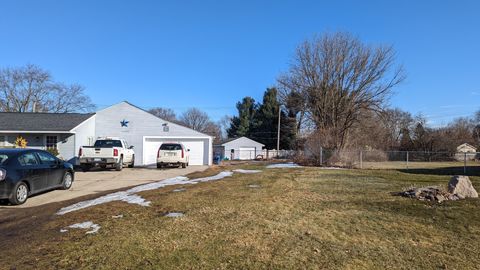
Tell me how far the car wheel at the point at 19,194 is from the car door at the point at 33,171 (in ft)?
0.73

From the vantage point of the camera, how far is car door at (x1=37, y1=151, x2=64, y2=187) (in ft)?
34.8

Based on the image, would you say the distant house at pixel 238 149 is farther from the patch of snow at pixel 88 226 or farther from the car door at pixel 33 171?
the patch of snow at pixel 88 226

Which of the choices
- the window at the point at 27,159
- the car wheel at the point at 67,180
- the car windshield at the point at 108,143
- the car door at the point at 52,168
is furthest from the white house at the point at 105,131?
the window at the point at 27,159

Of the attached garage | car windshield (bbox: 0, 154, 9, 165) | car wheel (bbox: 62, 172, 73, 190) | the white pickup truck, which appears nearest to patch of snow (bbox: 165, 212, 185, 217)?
car windshield (bbox: 0, 154, 9, 165)

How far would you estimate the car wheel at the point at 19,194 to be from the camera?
8.82 metres

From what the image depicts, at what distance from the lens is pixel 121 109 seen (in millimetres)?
26344

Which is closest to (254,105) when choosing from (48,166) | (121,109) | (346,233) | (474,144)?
(474,144)

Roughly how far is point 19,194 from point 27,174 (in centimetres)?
63

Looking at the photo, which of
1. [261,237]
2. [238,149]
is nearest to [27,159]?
[261,237]

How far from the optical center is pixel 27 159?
9.78 m

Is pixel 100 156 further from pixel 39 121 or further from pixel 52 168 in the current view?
pixel 39 121

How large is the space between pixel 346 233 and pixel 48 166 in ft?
29.0

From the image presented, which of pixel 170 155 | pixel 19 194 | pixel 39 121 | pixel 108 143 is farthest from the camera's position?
pixel 39 121

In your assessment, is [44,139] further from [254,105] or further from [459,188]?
[254,105]
